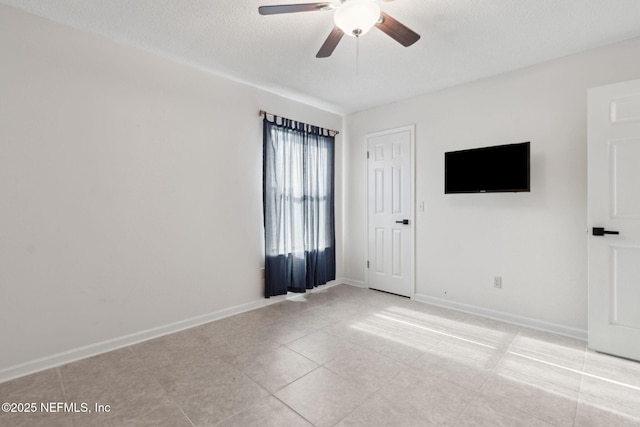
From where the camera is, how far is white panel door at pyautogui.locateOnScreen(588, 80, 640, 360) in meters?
2.38

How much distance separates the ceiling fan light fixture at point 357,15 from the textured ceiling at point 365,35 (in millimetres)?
437

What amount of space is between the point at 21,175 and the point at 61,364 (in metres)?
1.46

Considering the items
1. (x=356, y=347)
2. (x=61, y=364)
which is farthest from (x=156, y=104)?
(x=356, y=347)

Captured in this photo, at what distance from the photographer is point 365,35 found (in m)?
2.52

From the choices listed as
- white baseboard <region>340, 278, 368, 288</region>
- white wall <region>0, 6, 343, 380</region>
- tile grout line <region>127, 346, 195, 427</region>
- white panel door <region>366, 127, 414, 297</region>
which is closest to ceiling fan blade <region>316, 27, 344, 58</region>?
white wall <region>0, 6, 343, 380</region>

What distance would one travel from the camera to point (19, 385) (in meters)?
2.11

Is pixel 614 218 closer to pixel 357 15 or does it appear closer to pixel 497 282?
pixel 497 282

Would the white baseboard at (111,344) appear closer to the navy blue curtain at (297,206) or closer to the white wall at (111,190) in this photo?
the white wall at (111,190)

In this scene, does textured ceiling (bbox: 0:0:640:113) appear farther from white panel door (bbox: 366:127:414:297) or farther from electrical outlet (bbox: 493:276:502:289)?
electrical outlet (bbox: 493:276:502:289)

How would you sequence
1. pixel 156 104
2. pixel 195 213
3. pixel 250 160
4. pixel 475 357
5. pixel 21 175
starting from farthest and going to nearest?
pixel 250 160 → pixel 195 213 → pixel 156 104 → pixel 475 357 → pixel 21 175

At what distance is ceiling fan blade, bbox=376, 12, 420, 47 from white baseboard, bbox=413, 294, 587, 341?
2.85m

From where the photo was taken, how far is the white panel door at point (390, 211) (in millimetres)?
4035

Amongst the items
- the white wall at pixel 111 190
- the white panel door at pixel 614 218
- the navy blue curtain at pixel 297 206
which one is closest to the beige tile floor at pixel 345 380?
the white panel door at pixel 614 218

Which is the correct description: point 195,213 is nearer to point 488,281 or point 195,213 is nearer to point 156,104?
point 156,104
